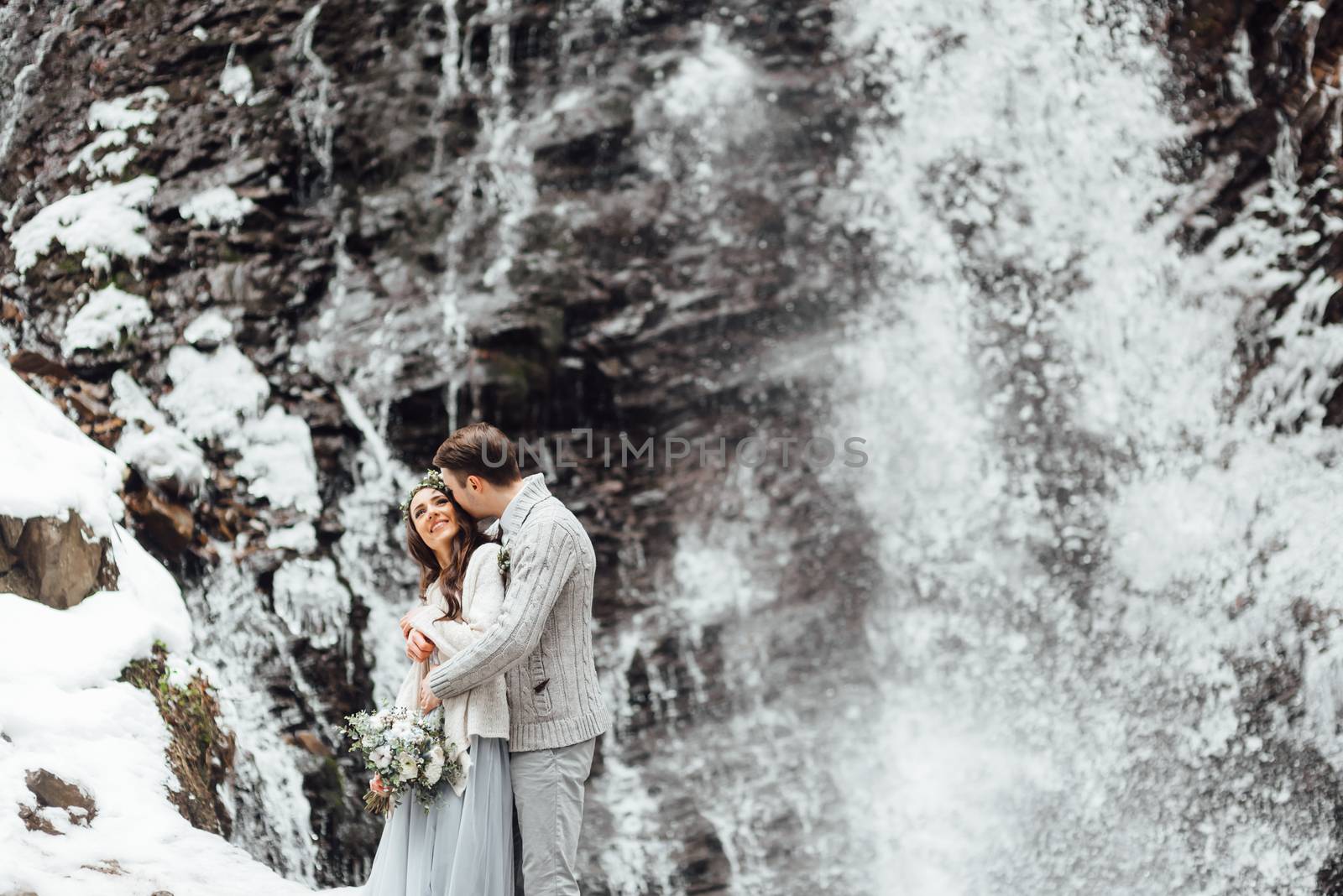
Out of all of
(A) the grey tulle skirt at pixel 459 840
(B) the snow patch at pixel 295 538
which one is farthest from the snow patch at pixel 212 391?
(A) the grey tulle skirt at pixel 459 840

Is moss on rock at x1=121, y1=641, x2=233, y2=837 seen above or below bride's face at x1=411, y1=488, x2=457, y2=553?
below

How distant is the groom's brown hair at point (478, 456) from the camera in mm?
2541

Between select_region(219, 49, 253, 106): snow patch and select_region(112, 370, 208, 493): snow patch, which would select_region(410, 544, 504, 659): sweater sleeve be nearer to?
select_region(112, 370, 208, 493): snow patch

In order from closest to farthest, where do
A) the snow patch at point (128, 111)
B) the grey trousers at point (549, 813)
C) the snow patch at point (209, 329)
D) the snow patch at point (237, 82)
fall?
the grey trousers at point (549, 813) < the snow patch at point (209, 329) < the snow patch at point (128, 111) < the snow patch at point (237, 82)

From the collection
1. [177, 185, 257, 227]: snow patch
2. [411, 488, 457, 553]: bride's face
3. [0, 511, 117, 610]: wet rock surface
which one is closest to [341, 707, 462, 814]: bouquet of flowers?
[411, 488, 457, 553]: bride's face

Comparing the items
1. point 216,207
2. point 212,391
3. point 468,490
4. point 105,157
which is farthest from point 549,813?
point 105,157

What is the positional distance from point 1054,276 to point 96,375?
6279mm

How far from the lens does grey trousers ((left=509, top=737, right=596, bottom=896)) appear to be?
247 cm

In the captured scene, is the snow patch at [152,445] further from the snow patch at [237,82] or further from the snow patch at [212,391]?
the snow patch at [237,82]

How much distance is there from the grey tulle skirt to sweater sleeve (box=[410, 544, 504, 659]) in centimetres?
24

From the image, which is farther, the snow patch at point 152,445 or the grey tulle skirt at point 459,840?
the snow patch at point 152,445

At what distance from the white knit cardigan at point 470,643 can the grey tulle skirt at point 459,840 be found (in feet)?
0.15

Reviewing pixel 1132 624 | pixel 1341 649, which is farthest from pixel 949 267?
pixel 1341 649

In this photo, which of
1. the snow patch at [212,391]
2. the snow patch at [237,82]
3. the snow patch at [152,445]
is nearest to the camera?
the snow patch at [152,445]
